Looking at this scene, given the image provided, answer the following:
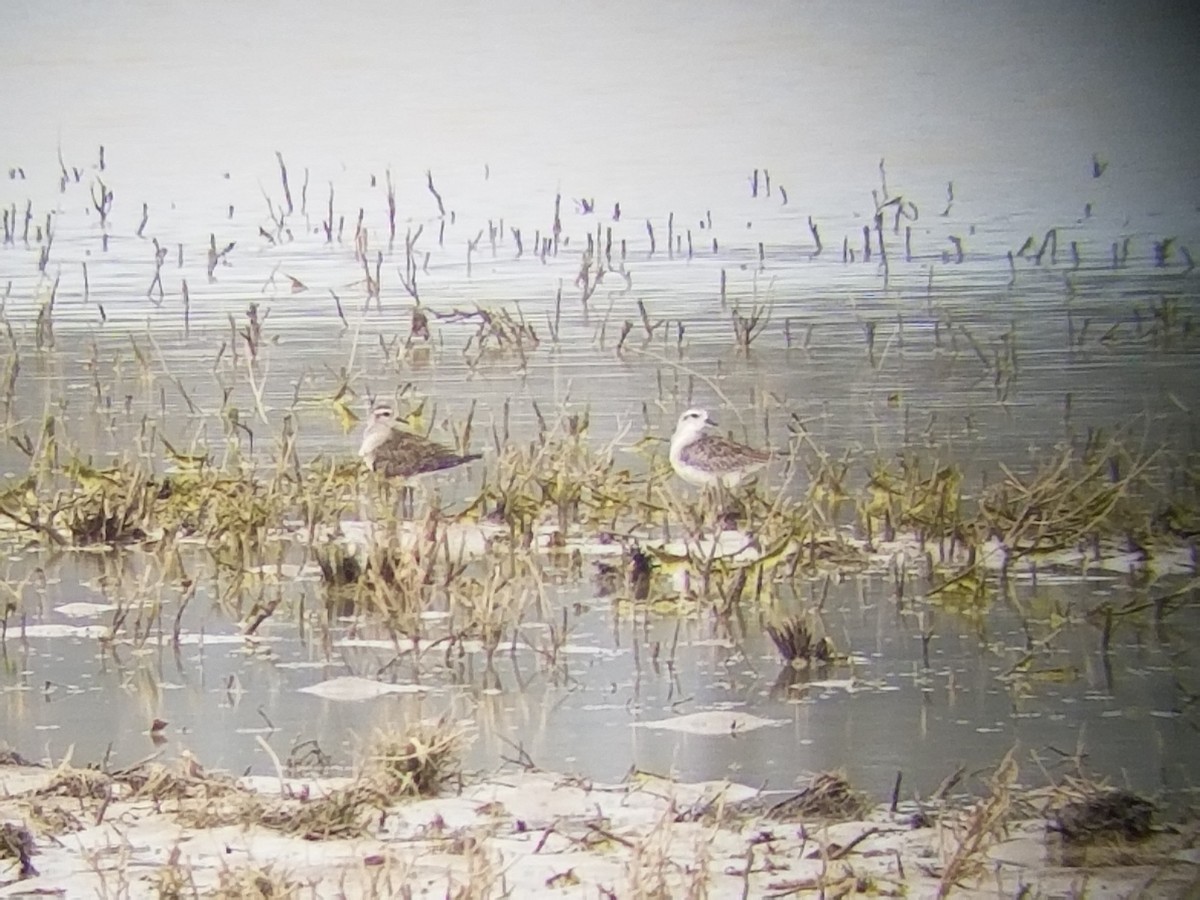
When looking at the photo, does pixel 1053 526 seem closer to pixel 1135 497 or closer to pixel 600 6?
pixel 1135 497

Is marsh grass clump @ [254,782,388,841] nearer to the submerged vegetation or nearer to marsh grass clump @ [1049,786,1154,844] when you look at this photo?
the submerged vegetation

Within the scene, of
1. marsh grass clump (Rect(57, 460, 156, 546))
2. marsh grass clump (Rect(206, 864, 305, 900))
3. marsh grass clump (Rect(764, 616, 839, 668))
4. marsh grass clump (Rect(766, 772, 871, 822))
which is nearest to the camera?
marsh grass clump (Rect(206, 864, 305, 900))

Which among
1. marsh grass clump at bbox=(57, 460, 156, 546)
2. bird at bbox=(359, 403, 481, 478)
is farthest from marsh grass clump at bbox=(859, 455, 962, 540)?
marsh grass clump at bbox=(57, 460, 156, 546)

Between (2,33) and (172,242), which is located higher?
(2,33)

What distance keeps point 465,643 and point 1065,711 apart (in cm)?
102

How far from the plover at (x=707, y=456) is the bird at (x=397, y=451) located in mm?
356

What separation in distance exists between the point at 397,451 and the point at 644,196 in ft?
2.04

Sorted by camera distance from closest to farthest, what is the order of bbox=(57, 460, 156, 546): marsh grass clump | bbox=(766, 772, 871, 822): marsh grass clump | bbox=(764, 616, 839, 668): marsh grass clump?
bbox=(766, 772, 871, 822): marsh grass clump
bbox=(764, 616, 839, 668): marsh grass clump
bbox=(57, 460, 156, 546): marsh grass clump

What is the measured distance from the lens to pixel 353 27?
3297 mm

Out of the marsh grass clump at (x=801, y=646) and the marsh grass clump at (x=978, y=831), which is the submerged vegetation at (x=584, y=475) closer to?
the marsh grass clump at (x=801, y=646)

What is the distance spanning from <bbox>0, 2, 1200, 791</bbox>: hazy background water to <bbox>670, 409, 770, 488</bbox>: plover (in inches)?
2.0

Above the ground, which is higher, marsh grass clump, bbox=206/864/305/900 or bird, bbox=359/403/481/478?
bird, bbox=359/403/481/478

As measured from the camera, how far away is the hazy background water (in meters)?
3.23

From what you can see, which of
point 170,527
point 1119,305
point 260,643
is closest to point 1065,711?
point 1119,305
